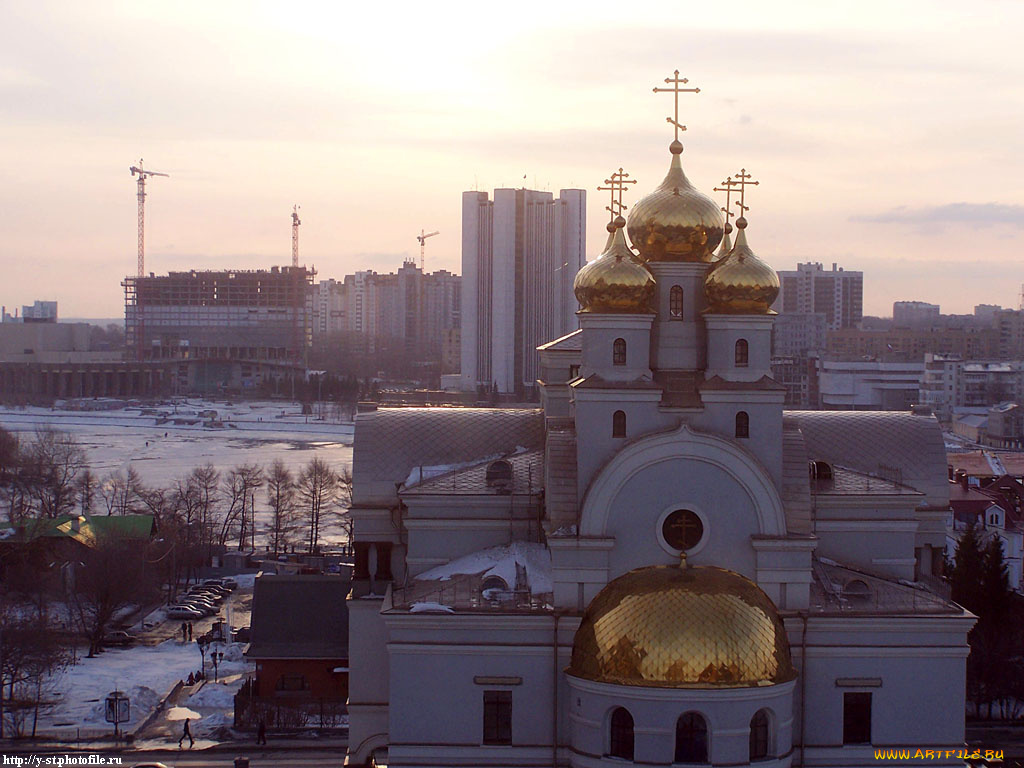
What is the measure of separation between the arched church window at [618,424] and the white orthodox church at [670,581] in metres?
0.04

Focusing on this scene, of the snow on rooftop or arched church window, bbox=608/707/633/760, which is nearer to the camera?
arched church window, bbox=608/707/633/760

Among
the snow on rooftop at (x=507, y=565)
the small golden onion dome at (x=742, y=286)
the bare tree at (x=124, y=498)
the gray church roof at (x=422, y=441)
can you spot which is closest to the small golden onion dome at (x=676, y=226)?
the small golden onion dome at (x=742, y=286)

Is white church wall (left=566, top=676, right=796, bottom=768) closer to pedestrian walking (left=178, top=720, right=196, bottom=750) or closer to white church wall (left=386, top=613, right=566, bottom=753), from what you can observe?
white church wall (left=386, top=613, right=566, bottom=753)

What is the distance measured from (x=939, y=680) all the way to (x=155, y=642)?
1839 cm

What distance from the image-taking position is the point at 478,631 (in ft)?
56.7

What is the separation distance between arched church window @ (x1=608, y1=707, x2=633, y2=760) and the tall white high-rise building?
65926mm

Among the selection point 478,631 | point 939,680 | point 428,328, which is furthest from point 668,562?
point 428,328

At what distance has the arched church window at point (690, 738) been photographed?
16.0 metres

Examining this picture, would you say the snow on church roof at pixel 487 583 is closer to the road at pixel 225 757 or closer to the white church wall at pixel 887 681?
the white church wall at pixel 887 681

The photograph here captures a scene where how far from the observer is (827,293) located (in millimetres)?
138500

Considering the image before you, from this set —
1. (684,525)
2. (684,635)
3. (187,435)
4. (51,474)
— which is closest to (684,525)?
(684,525)

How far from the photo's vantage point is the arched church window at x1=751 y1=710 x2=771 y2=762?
53.3 feet

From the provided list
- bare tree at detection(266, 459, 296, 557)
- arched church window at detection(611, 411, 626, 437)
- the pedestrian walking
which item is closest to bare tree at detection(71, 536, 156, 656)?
bare tree at detection(266, 459, 296, 557)

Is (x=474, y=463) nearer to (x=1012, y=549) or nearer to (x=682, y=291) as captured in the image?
(x=682, y=291)
